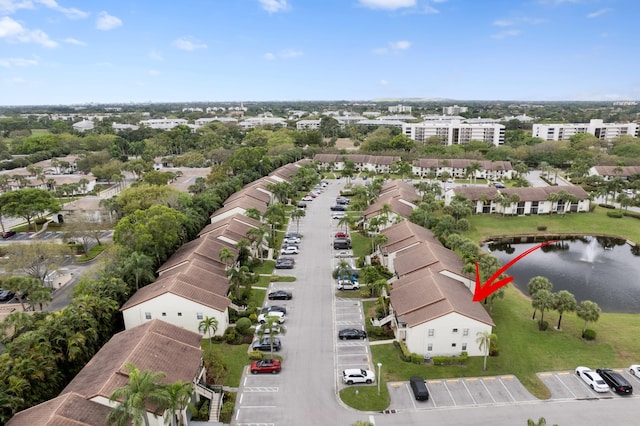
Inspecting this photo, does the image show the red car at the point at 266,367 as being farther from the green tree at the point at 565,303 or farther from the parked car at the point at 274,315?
the green tree at the point at 565,303

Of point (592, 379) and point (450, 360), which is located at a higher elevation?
point (592, 379)

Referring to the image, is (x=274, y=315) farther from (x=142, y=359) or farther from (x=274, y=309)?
(x=142, y=359)

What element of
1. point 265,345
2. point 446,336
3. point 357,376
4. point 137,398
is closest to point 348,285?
point 265,345

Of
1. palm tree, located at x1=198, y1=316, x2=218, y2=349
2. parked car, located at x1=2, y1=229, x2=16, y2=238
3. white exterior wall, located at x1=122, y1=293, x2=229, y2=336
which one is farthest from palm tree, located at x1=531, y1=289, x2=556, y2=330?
parked car, located at x1=2, y1=229, x2=16, y2=238

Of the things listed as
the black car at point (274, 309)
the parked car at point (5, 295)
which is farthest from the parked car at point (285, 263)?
the parked car at point (5, 295)

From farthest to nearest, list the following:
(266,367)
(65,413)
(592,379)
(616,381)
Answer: (266,367), (592,379), (616,381), (65,413)
